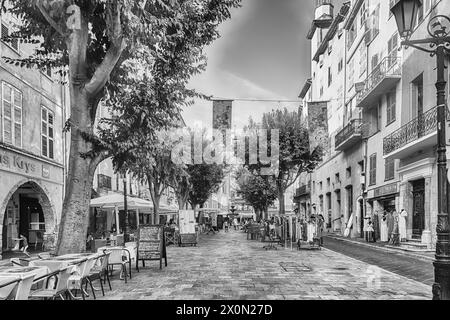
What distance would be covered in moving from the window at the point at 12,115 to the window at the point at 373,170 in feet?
61.2

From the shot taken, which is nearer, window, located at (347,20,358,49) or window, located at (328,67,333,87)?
window, located at (347,20,358,49)

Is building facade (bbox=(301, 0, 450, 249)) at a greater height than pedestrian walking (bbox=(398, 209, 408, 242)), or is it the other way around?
building facade (bbox=(301, 0, 450, 249))

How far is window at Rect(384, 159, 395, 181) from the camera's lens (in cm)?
2372

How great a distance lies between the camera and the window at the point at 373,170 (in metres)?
26.7

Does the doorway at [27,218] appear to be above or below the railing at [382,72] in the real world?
below

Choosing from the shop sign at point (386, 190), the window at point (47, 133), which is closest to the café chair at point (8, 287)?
the window at point (47, 133)

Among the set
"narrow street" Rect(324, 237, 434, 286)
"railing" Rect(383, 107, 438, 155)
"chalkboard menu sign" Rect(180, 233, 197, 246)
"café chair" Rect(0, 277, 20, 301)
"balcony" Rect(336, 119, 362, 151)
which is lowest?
"chalkboard menu sign" Rect(180, 233, 197, 246)

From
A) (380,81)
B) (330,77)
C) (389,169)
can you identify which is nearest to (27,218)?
(389,169)

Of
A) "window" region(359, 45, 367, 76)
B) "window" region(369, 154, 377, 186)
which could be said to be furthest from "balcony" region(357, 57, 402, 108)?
"window" region(369, 154, 377, 186)

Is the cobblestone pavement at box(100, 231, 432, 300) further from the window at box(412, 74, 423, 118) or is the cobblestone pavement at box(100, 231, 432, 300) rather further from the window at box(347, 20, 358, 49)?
the window at box(347, 20, 358, 49)

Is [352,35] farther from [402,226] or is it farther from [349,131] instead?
[402,226]

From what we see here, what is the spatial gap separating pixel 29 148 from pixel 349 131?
65.4ft

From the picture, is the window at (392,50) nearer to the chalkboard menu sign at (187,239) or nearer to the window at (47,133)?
the chalkboard menu sign at (187,239)

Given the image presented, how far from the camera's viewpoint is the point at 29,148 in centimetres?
1841
